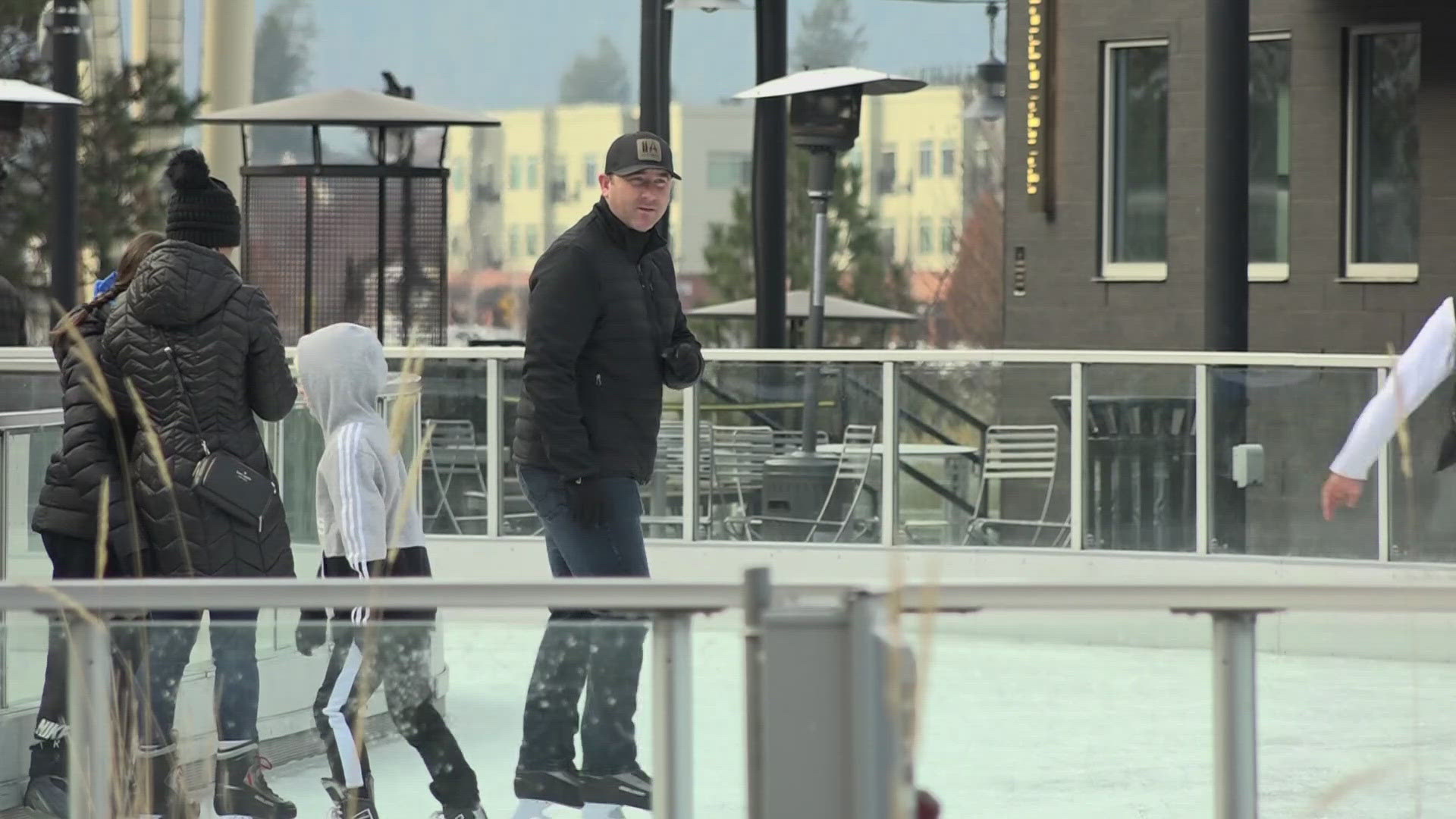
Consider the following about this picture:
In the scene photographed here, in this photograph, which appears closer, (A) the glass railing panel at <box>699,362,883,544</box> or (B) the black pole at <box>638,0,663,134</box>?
(A) the glass railing panel at <box>699,362,883,544</box>

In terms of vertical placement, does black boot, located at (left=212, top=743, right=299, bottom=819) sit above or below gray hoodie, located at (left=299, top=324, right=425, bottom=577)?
below

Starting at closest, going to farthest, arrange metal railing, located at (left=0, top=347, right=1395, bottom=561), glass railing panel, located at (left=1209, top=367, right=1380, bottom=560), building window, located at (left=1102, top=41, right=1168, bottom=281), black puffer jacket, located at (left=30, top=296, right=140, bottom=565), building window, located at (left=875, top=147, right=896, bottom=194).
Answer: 1. black puffer jacket, located at (left=30, top=296, right=140, bottom=565)
2. glass railing panel, located at (left=1209, top=367, right=1380, bottom=560)
3. metal railing, located at (left=0, top=347, right=1395, bottom=561)
4. building window, located at (left=1102, top=41, right=1168, bottom=281)
5. building window, located at (left=875, top=147, right=896, bottom=194)

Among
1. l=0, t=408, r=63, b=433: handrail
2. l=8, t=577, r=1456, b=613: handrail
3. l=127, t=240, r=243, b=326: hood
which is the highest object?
l=127, t=240, r=243, b=326: hood

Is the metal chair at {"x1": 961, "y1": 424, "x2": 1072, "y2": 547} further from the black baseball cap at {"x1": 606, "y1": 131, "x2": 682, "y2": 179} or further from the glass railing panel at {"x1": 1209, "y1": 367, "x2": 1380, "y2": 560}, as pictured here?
the black baseball cap at {"x1": 606, "y1": 131, "x2": 682, "y2": 179}

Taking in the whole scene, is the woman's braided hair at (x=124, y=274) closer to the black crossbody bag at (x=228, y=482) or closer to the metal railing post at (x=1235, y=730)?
the black crossbody bag at (x=228, y=482)

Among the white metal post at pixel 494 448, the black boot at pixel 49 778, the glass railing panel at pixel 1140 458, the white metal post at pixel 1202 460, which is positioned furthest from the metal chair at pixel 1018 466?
the black boot at pixel 49 778

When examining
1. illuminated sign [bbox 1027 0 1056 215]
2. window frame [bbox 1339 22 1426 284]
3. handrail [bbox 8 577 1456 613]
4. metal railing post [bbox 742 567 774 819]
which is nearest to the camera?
metal railing post [bbox 742 567 774 819]

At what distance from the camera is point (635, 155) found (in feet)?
22.0

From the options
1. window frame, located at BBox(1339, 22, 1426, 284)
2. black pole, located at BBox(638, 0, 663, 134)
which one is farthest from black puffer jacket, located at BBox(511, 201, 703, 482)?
window frame, located at BBox(1339, 22, 1426, 284)

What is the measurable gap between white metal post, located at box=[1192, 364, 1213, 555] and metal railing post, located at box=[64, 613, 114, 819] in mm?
9297

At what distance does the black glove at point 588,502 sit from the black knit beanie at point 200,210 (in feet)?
3.50

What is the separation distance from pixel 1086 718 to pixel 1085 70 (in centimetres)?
1631

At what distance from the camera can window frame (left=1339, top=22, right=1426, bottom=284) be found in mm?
18281

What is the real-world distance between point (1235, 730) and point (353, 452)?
10.3 ft
